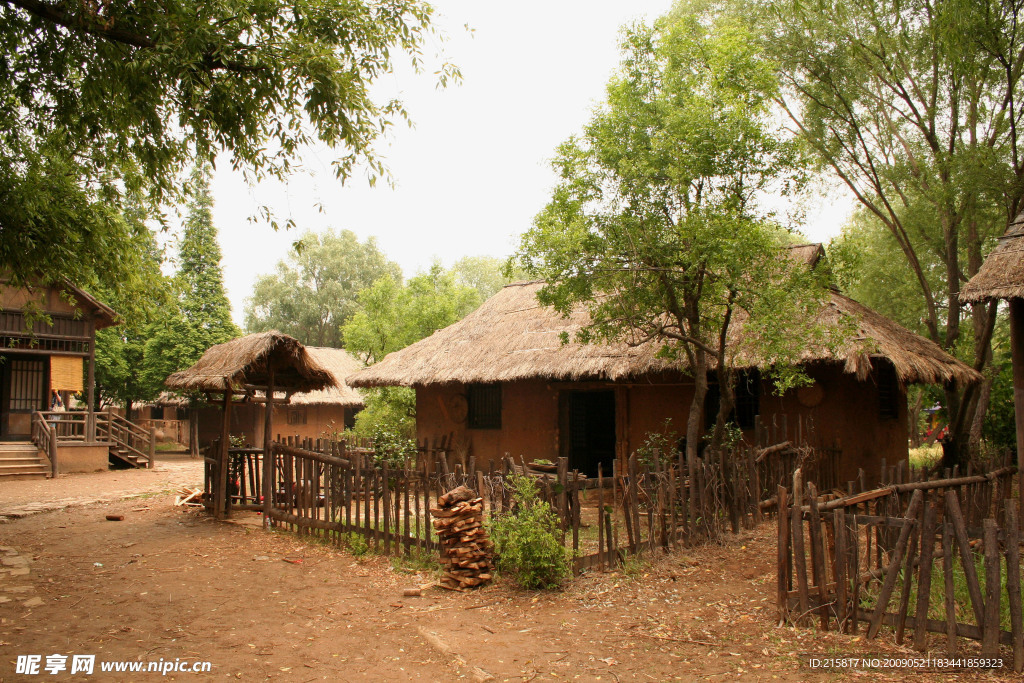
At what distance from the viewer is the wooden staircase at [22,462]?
15.0m

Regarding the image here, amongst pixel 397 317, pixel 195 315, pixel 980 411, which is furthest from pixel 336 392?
pixel 980 411

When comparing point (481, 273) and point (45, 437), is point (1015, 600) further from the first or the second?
point (481, 273)

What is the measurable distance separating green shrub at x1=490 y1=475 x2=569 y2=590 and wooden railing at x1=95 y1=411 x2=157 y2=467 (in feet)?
49.6

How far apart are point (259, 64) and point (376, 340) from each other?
575 inches

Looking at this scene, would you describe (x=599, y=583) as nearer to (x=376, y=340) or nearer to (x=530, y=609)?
(x=530, y=609)

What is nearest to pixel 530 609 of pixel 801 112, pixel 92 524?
pixel 92 524

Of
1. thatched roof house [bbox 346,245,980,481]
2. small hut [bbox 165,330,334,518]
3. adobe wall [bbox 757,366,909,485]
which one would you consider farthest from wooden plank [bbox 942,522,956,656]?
small hut [bbox 165,330,334,518]

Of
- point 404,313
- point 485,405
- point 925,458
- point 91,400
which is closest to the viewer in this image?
point 485,405

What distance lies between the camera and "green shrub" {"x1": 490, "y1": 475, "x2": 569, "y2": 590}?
5.61 metres

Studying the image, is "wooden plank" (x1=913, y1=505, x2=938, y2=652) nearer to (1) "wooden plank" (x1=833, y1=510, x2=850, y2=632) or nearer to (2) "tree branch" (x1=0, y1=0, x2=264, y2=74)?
(1) "wooden plank" (x1=833, y1=510, x2=850, y2=632)

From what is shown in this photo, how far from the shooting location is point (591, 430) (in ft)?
46.3

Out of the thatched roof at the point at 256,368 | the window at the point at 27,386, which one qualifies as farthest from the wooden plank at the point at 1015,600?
the window at the point at 27,386

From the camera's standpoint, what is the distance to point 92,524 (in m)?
9.40

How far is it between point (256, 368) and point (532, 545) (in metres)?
5.55
